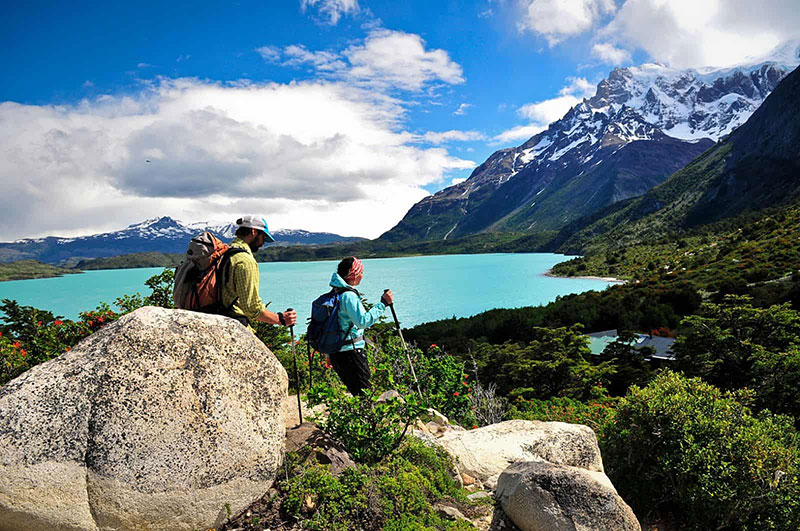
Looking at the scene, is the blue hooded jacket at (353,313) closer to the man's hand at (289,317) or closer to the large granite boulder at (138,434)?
the man's hand at (289,317)

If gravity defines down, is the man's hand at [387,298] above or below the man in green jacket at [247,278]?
below

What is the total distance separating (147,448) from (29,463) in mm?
815

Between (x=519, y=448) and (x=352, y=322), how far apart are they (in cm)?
360

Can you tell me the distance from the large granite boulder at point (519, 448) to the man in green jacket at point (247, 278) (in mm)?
3485

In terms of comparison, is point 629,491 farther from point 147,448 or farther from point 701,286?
point 701,286

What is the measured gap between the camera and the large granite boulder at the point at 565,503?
15.2ft

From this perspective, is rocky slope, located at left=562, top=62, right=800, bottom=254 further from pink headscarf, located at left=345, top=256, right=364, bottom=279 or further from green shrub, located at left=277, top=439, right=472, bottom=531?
green shrub, located at left=277, top=439, right=472, bottom=531

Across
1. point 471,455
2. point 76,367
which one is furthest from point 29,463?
point 471,455

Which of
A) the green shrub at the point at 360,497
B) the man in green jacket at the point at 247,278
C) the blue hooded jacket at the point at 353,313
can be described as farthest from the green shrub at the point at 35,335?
the green shrub at the point at 360,497

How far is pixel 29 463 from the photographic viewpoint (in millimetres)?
3354

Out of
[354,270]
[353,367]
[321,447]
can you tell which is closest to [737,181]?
[354,270]

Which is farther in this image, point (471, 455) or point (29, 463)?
point (471, 455)

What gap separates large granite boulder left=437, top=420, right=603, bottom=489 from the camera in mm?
6500

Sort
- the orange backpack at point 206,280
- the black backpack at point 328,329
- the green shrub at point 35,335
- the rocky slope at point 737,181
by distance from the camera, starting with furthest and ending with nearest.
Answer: the rocky slope at point 737,181
the green shrub at point 35,335
the black backpack at point 328,329
the orange backpack at point 206,280
